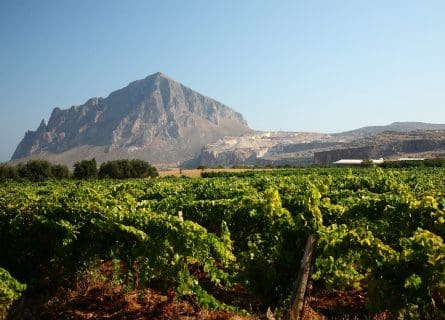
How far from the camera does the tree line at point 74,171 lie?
266ft

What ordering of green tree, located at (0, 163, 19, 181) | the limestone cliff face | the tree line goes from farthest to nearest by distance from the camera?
the limestone cliff face < the tree line < green tree, located at (0, 163, 19, 181)

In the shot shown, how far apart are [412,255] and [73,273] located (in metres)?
6.89

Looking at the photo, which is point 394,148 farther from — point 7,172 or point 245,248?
point 245,248

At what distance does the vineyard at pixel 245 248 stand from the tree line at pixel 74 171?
7497 centimetres

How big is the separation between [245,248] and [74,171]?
82.5 meters

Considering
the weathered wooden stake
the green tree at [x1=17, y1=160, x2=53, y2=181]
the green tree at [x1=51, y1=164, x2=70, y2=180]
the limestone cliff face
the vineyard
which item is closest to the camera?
the vineyard

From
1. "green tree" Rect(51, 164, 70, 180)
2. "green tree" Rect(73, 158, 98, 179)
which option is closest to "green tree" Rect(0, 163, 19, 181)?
"green tree" Rect(51, 164, 70, 180)

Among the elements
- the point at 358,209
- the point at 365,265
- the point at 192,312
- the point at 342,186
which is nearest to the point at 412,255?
the point at 365,265

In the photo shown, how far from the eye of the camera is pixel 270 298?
7703 millimetres

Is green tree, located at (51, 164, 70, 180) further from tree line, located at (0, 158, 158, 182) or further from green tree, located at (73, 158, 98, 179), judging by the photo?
green tree, located at (73, 158, 98, 179)

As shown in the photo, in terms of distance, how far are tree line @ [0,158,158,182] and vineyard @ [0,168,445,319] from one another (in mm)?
74971

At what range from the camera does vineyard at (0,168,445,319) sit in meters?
6.21

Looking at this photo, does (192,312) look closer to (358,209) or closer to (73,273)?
(73,273)

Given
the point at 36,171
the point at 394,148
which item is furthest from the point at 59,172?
the point at 394,148
